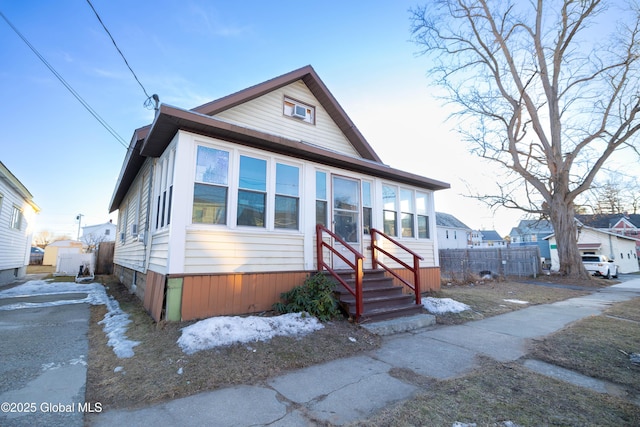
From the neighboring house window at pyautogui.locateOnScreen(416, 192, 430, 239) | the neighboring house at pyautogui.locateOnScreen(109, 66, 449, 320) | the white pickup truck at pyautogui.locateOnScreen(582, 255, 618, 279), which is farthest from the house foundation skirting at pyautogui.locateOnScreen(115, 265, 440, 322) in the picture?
the white pickup truck at pyautogui.locateOnScreen(582, 255, 618, 279)

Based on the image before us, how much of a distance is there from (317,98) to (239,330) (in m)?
6.17

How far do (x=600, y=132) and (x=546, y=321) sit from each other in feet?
49.7

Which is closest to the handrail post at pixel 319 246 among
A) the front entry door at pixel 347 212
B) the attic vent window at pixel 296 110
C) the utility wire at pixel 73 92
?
the front entry door at pixel 347 212

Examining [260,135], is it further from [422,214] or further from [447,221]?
[447,221]

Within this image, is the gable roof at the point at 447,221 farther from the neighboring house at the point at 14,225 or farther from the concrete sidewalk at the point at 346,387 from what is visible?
the neighboring house at the point at 14,225

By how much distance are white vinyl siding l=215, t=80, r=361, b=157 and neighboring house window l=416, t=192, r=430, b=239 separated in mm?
2419

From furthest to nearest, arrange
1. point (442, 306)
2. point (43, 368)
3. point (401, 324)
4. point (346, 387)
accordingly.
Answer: point (442, 306), point (401, 324), point (43, 368), point (346, 387)

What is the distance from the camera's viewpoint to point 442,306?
257 inches

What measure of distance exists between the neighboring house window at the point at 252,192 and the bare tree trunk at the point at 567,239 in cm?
1728

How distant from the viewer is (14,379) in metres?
2.98

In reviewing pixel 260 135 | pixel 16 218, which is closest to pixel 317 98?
pixel 260 135

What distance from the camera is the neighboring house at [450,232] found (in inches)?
1415

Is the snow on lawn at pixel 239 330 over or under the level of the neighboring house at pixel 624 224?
under

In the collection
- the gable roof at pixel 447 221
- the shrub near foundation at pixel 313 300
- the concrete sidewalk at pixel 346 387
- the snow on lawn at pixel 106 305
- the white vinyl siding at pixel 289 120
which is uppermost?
the gable roof at pixel 447 221
